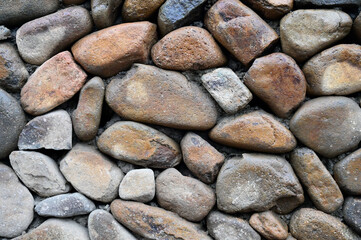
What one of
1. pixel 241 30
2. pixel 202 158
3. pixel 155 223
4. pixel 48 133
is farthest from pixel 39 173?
pixel 241 30

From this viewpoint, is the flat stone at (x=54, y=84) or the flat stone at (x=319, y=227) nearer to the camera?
the flat stone at (x=319, y=227)

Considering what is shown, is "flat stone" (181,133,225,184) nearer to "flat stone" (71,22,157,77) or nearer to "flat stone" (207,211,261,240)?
"flat stone" (207,211,261,240)

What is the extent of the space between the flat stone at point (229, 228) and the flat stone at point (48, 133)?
49cm

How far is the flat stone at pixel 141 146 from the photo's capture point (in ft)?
3.21

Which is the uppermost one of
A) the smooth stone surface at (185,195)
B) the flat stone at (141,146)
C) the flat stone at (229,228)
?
the flat stone at (141,146)

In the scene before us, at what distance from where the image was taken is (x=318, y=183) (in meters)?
0.90

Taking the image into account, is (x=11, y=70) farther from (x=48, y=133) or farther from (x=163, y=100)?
(x=163, y=100)

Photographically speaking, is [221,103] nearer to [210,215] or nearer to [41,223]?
[210,215]

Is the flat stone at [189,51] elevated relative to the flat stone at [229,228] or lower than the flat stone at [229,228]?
elevated

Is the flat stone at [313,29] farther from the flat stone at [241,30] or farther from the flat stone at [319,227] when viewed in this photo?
the flat stone at [319,227]

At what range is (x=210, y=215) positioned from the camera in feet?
3.16

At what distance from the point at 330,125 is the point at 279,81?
180mm

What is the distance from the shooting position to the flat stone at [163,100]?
0.96m

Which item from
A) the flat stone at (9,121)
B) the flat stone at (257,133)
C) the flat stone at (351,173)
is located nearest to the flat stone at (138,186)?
the flat stone at (257,133)
